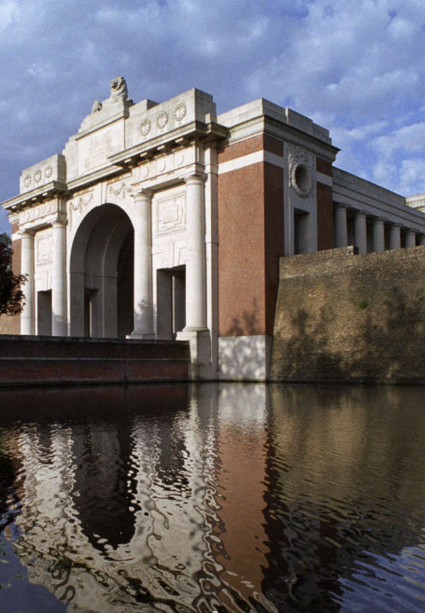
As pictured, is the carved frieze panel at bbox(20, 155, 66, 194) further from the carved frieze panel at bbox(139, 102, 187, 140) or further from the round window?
the round window

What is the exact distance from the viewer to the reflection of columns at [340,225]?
31847mm

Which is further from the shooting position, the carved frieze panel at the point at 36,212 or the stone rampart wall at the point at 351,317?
the carved frieze panel at the point at 36,212

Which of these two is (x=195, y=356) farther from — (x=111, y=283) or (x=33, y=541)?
(x=33, y=541)

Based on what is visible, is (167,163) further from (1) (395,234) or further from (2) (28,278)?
(1) (395,234)

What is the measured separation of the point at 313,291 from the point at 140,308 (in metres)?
8.52

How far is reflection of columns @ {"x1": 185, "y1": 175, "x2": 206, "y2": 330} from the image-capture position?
25.4 m

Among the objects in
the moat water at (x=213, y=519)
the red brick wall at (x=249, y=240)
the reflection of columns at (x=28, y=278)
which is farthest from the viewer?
the reflection of columns at (x=28, y=278)

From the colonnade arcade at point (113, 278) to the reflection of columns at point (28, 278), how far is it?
0.06 metres

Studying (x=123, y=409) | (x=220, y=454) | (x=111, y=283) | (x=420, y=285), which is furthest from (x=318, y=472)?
(x=111, y=283)

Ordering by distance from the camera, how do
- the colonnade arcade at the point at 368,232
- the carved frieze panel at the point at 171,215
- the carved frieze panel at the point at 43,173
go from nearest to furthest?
the carved frieze panel at the point at 171,215, the colonnade arcade at the point at 368,232, the carved frieze panel at the point at 43,173

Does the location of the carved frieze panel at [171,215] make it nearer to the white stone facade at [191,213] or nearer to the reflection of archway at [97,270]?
the white stone facade at [191,213]

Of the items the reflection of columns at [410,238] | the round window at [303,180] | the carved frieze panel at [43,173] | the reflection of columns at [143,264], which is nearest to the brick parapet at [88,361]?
the reflection of columns at [143,264]

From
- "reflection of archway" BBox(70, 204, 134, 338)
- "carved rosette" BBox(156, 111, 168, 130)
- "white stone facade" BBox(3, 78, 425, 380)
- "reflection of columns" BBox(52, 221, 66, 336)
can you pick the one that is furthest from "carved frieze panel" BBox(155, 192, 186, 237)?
"reflection of columns" BBox(52, 221, 66, 336)

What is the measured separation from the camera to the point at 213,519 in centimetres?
433
